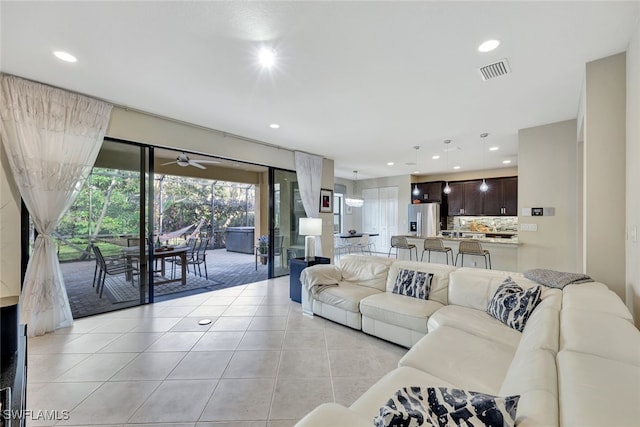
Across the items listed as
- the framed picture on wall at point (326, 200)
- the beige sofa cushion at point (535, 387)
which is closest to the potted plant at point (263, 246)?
the framed picture on wall at point (326, 200)

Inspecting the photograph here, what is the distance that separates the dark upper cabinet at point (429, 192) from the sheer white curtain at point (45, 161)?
8383 mm

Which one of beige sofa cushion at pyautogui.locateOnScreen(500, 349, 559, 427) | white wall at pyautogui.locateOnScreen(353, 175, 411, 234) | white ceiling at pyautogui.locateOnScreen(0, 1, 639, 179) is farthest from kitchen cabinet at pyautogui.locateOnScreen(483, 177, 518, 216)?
beige sofa cushion at pyautogui.locateOnScreen(500, 349, 559, 427)

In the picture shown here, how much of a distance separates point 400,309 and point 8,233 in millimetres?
4176

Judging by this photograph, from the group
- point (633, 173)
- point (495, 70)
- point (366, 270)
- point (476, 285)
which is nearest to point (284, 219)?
point (366, 270)

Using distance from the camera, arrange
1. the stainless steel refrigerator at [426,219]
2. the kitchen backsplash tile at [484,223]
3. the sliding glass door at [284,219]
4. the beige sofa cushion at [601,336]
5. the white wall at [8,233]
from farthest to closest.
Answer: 1. the stainless steel refrigerator at [426,219]
2. the kitchen backsplash tile at [484,223]
3. the sliding glass door at [284,219]
4. the white wall at [8,233]
5. the beige sofa cushion at [601,336]

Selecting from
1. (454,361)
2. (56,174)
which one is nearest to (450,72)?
(454,361)

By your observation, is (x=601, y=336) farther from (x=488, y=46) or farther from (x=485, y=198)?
(x=485, y=198)

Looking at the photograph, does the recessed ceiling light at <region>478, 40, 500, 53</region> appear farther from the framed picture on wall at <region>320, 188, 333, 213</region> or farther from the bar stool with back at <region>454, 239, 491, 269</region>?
the framed picture on wall at <region>320, 188, 333, 213</region>

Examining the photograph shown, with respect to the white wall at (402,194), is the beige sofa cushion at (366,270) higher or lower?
lower

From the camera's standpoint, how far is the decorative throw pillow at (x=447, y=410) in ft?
2.76

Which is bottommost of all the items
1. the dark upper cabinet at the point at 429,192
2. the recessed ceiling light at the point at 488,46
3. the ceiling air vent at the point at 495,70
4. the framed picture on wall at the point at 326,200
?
the framed picture on wall at the point at 326,200

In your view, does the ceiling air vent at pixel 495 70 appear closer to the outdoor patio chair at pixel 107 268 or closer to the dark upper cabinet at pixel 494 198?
the outdoor patio chair at pixel 107 268

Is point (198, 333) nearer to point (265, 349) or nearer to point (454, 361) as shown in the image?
point (265, 349)

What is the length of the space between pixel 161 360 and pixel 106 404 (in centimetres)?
56
